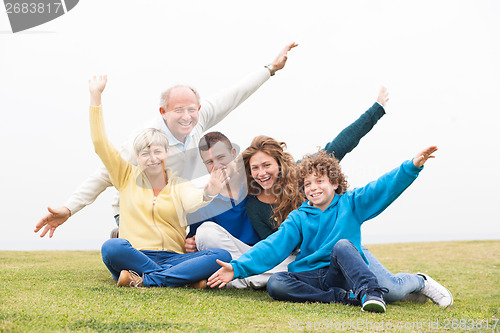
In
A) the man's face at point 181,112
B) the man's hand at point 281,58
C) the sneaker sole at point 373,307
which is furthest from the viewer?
the man's hand at point 281,58

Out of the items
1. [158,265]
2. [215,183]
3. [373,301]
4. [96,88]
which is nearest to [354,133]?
[215,183]

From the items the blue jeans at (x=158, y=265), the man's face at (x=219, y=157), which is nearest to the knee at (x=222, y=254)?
the blue jeans at (x=158, y=265)

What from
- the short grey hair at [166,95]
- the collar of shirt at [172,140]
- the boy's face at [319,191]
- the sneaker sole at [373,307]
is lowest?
→ the sneaker sole at [373,307]

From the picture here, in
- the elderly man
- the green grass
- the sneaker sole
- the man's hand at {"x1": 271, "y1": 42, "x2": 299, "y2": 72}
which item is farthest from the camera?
the man's hand at {"x1": 271, "y1": 42, "x2": 299, "y2": 72}

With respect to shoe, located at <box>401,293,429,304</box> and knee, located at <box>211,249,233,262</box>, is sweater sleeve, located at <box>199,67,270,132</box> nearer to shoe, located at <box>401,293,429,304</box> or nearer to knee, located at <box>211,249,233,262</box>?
knee, located at <box>211,249,233,262</box>

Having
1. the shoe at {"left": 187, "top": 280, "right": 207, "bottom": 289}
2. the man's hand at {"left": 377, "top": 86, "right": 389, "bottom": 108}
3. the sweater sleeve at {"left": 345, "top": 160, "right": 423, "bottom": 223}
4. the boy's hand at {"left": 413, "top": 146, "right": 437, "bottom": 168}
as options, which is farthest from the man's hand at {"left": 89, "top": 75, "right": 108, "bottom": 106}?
the man's hand at {"left": 377, "top": 86, "right": 389, "bottom": 108}

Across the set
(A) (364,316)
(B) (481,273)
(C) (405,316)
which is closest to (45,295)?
(A) (364,316)

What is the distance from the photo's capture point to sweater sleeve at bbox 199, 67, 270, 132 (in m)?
4.50

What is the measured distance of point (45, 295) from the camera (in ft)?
9.76

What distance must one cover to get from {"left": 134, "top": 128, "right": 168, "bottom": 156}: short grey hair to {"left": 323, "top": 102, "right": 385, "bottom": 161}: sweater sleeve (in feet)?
4.59

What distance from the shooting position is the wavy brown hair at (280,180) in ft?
11.8

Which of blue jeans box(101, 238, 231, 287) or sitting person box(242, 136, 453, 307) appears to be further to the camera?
sitting person box(242, 136, 453, 307)

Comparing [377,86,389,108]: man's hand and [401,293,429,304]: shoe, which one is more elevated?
[377,86,389,108]: man's hand

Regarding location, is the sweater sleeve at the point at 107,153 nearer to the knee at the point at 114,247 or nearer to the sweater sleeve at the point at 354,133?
the knee at the point at 114,247
